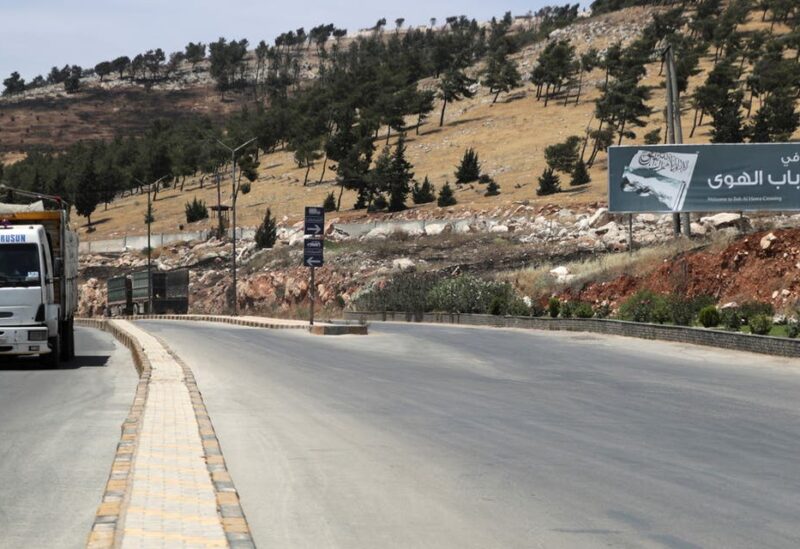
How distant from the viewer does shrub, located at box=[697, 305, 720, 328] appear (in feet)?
101

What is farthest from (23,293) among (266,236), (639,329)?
(266,236)

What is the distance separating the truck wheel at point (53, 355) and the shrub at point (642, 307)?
18545 mm

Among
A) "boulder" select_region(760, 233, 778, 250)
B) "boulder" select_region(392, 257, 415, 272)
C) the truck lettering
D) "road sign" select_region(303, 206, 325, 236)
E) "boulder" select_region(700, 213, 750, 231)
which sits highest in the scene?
"boulder" select_region(700, 213, 750, 231)

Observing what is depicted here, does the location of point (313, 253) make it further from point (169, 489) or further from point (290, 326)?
point (169, 489)

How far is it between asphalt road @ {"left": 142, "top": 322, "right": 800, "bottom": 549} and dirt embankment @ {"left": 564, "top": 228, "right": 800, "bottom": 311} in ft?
46.0

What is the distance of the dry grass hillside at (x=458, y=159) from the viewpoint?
103312mm

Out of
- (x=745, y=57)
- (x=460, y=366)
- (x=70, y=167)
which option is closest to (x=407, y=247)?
(x=460, y=366)

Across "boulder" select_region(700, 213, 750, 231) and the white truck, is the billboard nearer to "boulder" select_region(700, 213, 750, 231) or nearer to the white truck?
"boulder" select_region(700, 213, 750, 231)

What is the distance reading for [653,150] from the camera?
45906 millimetres

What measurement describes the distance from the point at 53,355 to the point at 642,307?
64.2 ft

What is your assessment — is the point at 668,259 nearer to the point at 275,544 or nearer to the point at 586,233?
the point at 586,233

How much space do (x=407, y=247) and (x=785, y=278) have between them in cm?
3929


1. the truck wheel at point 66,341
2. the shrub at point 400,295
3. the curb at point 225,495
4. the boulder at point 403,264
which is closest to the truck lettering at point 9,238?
the truck wheel at point 66,341

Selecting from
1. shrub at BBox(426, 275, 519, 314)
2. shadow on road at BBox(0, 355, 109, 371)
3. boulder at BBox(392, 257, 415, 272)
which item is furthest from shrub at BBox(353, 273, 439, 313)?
shadow on road at BBox(0, 355, 109, 371)
